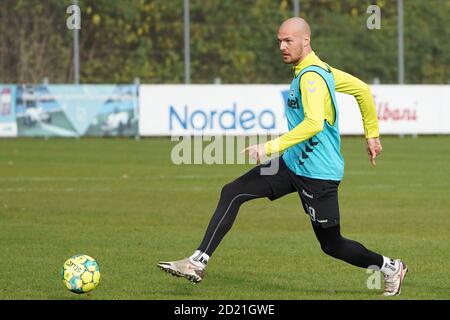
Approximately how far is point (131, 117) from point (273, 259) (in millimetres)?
24943

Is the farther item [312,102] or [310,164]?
[310,164]

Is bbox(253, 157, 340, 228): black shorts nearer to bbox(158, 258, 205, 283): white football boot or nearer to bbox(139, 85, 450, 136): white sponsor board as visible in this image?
bbox(158, 258, 205, 283): white football boot

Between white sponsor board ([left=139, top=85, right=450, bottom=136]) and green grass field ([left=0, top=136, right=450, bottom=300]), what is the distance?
7734 mm

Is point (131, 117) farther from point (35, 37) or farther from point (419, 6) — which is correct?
point (419, 6)

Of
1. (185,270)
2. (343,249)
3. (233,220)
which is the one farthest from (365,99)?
(185,270)

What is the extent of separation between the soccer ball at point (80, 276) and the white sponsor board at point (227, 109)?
2603 cm

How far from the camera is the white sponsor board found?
35.9 metres

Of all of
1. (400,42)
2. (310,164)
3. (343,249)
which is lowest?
(343,249)

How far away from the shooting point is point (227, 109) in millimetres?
36406

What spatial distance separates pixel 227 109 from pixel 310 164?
27039 millimetres

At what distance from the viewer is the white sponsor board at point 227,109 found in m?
35.9

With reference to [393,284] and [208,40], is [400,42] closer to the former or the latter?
[208,40]

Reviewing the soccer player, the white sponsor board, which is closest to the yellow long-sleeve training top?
the soccer player
